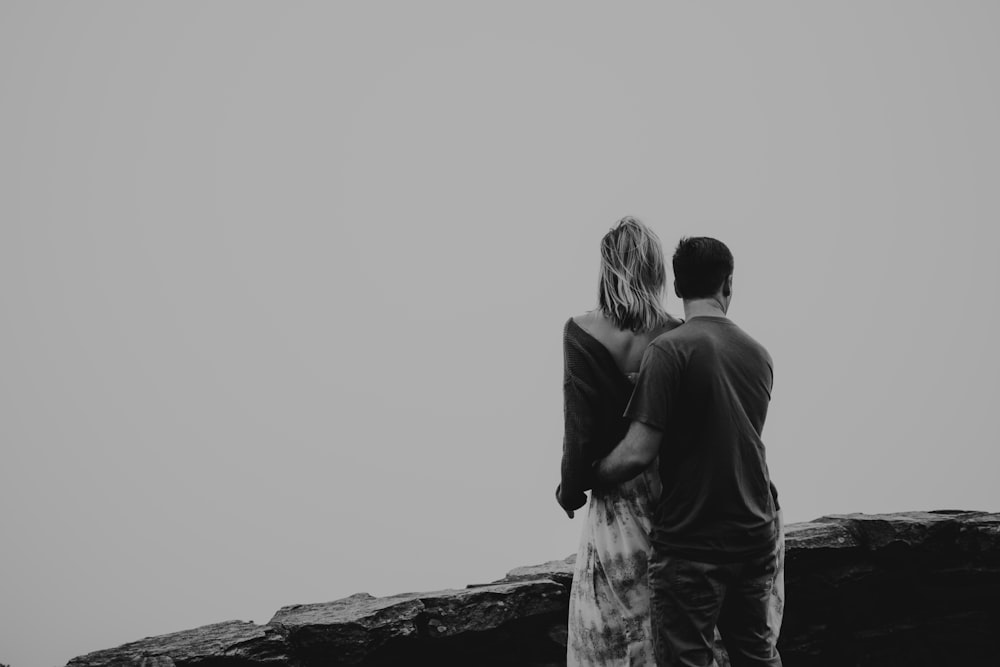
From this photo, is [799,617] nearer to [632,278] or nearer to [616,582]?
[616,582]

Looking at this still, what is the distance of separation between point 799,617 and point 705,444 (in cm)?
207

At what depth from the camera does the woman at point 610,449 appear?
2551 millimetres

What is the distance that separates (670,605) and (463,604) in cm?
130

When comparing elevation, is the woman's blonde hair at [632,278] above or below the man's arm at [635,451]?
above

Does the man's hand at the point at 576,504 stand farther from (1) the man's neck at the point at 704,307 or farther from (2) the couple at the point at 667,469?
(1) the man's neck at the point at 704,307

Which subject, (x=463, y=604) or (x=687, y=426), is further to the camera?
(x=463, y=604)

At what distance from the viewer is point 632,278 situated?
2678 millimetres

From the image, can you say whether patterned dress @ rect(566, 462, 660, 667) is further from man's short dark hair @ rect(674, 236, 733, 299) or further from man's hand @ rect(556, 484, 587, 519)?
man's short dark hair @ rect(674, 236, 733, 299)

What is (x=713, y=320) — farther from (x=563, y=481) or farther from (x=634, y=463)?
(x=563, y=481)

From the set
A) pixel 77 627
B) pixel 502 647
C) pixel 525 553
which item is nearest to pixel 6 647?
pixel 77 627

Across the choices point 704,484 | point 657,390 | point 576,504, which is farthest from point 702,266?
point 576,504

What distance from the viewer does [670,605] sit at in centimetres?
237

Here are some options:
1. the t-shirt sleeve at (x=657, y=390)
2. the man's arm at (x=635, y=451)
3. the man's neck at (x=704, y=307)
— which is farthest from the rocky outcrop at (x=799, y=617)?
the man's neck at (x=704, y=307)

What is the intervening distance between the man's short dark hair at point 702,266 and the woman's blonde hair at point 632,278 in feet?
0.44
